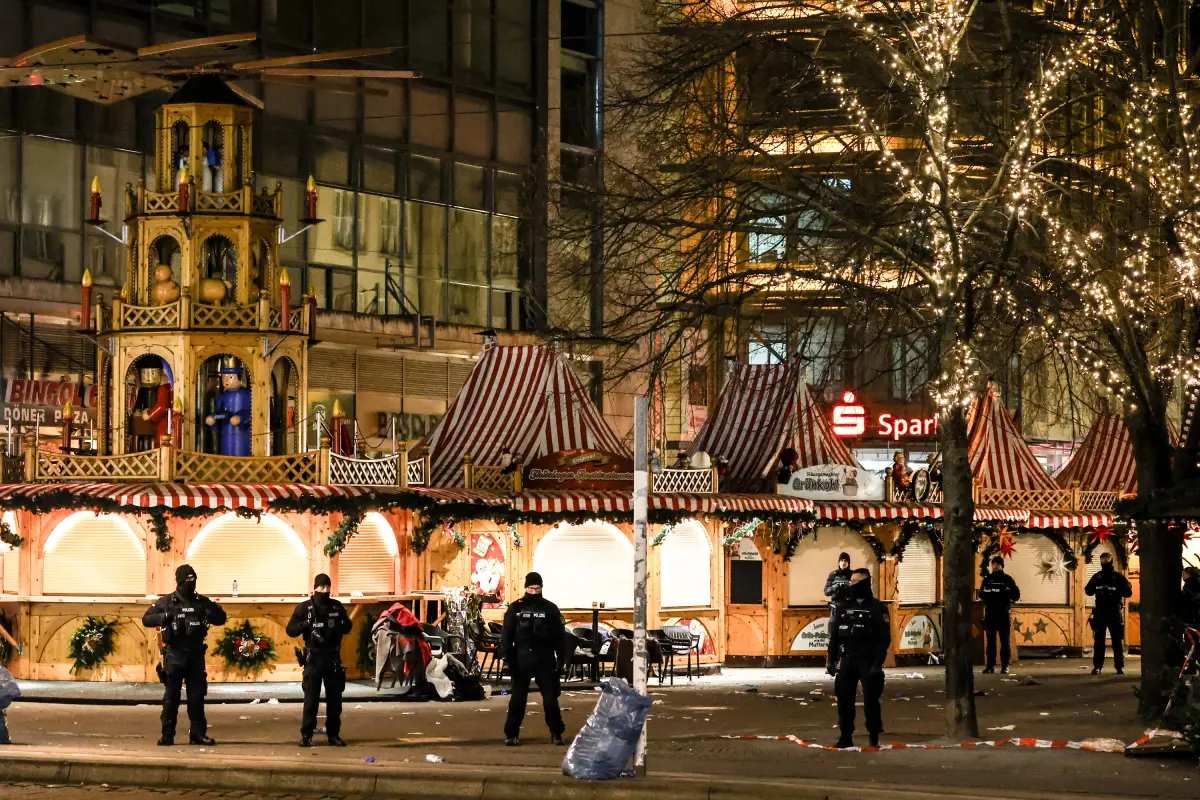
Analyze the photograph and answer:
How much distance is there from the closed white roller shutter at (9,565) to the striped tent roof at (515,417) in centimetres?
761

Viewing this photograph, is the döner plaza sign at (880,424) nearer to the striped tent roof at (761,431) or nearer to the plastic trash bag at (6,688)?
the striped tent roof at (761,431)

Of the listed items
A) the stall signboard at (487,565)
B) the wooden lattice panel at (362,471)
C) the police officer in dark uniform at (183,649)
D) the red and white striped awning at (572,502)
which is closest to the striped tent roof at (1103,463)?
the red and white striped awning at (572,502)

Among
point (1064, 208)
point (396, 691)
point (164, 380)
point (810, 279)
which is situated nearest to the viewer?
point (810, 279)

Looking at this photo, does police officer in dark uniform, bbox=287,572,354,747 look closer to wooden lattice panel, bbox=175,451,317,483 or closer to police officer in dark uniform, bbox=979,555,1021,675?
wooden lattice panel, bbox=175,451,317,483

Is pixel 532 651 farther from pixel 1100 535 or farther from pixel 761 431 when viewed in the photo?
pixel 1100 535

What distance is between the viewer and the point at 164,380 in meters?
28.7

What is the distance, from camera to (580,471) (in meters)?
31.2

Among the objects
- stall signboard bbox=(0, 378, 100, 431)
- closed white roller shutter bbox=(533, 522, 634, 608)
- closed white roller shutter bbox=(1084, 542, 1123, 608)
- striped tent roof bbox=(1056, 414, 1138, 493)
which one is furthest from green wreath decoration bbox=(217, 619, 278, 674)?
striped tent roof bbox=(1056, 414, 1138, 493)

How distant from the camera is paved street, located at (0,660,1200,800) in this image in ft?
53.9

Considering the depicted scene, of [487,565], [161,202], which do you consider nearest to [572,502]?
[487,565]

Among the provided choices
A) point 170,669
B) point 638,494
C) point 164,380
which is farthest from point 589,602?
point 638,494

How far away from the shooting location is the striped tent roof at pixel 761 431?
35375 millimetres

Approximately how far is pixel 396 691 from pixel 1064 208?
35.6 ft

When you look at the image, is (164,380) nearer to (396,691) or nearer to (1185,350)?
(396,691)
